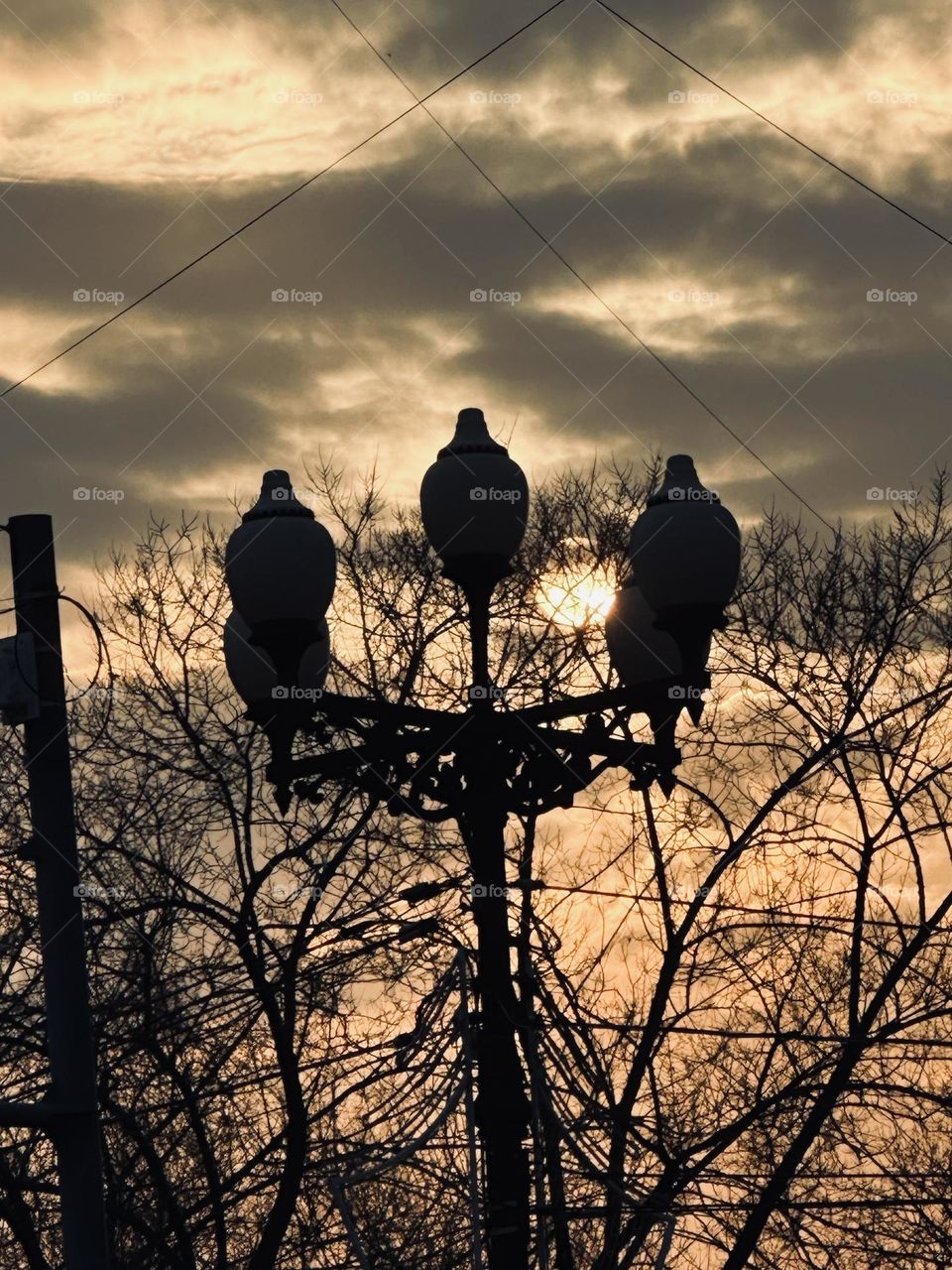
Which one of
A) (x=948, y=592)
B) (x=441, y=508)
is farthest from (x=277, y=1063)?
(x=441, y=508)

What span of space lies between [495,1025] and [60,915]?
6.60 ft

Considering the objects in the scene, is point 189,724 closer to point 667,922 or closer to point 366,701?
point 667,922

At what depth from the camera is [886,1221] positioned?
13.6 metres

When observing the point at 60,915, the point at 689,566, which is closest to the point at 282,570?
the point at 689,566

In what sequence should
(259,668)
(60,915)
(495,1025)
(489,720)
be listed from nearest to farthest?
(495,1025) < (489,720) < (259,668) < (60,915)

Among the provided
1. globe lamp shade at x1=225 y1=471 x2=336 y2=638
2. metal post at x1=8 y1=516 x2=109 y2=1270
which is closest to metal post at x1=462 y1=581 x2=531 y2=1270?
globe lamp shade at x1=225 y1=471 x2=336 y2=638

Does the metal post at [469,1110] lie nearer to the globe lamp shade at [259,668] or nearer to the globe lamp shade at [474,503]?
the globe lamp shade at [259,668]

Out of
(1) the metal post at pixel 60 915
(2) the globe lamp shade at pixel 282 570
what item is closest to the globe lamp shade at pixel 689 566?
(2) the globe lamp shade at pixel 282 570

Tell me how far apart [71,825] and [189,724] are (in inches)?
396

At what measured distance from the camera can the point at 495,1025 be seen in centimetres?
537

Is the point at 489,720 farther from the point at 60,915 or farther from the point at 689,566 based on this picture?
the point at 60,915

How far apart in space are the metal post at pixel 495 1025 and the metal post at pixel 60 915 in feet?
5.79

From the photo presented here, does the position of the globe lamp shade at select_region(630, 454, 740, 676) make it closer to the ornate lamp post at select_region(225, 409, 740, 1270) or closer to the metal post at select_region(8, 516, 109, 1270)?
the ornate lamp post at select_region(225, 409, 740, 1270)

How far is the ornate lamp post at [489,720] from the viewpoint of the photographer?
5.39 m
